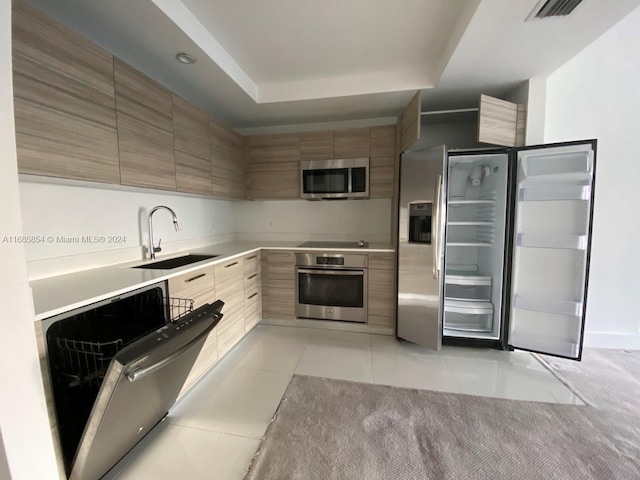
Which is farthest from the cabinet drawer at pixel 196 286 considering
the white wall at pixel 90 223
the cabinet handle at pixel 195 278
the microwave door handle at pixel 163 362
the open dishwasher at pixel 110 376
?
the white wall at pixel 90 223

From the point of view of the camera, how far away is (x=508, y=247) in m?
2.20

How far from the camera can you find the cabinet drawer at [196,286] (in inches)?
62.2

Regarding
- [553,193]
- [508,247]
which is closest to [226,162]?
[508,247]

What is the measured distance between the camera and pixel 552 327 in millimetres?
2205

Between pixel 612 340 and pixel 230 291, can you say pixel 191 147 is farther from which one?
pixel 612 340

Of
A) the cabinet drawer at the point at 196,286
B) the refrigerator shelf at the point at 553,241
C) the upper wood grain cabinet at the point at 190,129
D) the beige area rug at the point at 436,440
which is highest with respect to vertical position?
the upper wood grain cabinet at the point at 190,129

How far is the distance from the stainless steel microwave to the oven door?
85 centimetres

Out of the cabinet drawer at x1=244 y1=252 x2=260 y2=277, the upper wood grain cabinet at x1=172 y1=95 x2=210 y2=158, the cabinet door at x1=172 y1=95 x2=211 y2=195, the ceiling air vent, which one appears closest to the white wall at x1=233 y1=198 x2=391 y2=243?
the cabinet drawer at x1=244 y1=252 x2=260 y2=277

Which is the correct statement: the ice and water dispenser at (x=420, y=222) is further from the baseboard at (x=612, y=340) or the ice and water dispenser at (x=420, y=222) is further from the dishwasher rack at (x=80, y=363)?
the dishwasher rack at (x=80, y=363)

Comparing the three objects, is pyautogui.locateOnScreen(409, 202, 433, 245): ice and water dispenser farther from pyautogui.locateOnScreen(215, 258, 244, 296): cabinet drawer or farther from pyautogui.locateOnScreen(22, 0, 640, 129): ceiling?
pyautogui.locateOnScreen(215, 258, 244, 296): cabinet drawer

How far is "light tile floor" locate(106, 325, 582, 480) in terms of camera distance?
1.31 meters

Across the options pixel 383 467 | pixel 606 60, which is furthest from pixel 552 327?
pixel 606 60

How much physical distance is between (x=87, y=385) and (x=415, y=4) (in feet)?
8.76

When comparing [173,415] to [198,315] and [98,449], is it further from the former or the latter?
[198,315]
